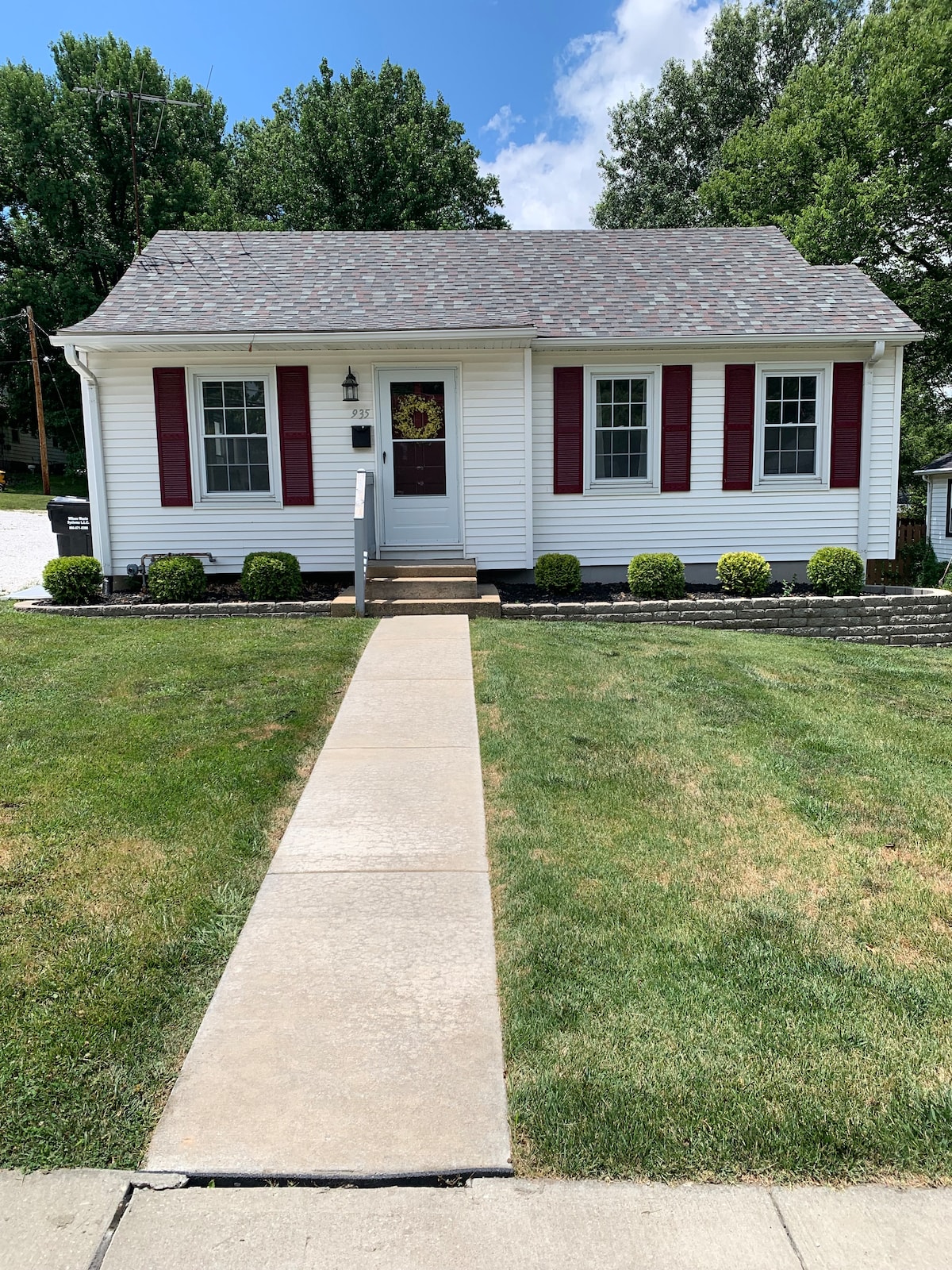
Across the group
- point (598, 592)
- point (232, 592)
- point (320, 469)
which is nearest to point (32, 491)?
point (232, 592)

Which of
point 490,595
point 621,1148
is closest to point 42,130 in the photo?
point 490,595

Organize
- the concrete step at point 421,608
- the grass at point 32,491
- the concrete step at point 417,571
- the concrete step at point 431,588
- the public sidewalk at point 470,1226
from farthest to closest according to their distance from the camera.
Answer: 1. the grass at point 32,491
2. the concrete step at point 417,571
3. the concrete step at point 431,588
4. the concrete step at point 421,608
5. the public sidewalk at point 470,1226

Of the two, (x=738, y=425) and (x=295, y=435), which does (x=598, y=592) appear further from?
(x=295, y=435)

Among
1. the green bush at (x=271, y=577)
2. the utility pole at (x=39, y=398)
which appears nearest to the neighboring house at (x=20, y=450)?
the utility pole at (x=39, y=398)

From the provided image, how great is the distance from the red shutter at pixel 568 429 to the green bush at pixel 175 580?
4519 mm

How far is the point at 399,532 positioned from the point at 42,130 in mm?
27817

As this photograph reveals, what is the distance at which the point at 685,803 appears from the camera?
4.42 metres

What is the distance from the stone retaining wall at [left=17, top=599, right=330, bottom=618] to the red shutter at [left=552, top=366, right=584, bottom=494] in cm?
346

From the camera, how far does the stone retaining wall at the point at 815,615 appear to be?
10.2 meters

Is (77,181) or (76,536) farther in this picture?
(77,181)

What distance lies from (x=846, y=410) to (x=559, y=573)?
4273 mm

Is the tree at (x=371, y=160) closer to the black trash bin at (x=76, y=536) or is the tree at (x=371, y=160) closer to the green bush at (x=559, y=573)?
the black trash bin at (x=76, y=536)

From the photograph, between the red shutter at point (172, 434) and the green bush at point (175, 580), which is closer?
the green bush at point (175, 580)

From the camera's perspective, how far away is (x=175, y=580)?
10.2 metres
